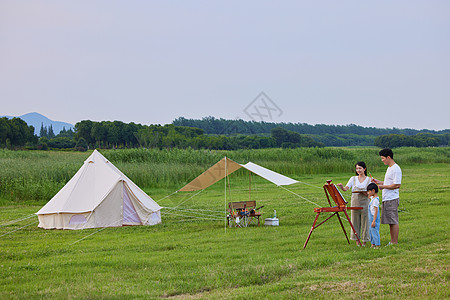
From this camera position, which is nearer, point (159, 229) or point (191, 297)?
point (191, 297)

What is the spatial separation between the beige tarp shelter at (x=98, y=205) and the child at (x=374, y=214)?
6.22m

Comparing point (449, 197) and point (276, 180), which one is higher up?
point (276, 180)

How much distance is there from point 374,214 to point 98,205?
7049mm

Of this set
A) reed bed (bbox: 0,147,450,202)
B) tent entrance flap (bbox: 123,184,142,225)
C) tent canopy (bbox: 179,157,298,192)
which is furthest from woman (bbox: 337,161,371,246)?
reed bed (bbox: 0,147,450,202)

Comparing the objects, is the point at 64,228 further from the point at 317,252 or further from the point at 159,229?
the point at 317,252

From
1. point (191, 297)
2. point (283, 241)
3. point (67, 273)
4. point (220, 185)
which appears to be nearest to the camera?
point (191, 297)

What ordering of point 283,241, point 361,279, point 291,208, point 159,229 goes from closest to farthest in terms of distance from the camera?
point 361,279 → point 283,241 → point 159,229 → point 291,208

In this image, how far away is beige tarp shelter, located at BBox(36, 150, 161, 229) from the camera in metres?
12.0

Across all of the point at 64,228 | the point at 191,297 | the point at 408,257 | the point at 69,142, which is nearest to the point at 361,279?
the point at 408,257

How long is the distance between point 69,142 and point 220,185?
55245 millimetres

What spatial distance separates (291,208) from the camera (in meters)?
14.8

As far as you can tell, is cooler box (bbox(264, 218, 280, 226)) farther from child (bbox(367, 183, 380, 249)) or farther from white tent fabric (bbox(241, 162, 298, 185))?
child (bbox(367, 183, 380, 249))

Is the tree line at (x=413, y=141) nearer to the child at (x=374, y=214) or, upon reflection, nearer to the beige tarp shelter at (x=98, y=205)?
the beige tarp shelter at (x=98, y=205)

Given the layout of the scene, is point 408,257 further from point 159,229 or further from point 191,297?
point 159,229
